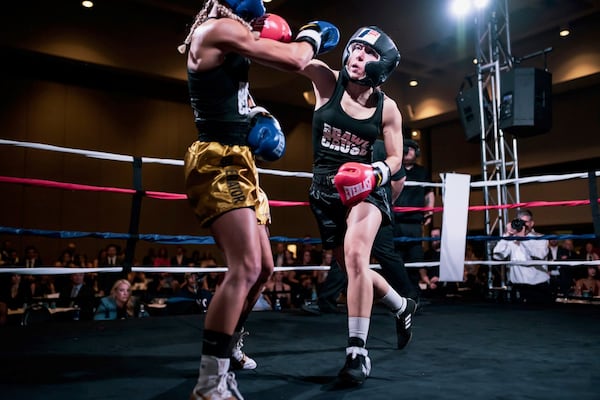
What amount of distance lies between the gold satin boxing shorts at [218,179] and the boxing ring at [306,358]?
0.48 metres

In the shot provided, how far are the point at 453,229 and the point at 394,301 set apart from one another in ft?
5.49

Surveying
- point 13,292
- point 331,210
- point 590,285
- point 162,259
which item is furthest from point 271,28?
point 162,259

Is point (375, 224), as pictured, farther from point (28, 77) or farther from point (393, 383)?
point (28, 77)

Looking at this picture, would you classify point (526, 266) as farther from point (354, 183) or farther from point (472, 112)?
point (354, 183)

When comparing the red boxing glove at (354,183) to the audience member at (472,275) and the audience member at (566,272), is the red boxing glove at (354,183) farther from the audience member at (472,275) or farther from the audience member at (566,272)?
the audience member at (472,275)

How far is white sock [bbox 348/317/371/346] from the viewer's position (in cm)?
158

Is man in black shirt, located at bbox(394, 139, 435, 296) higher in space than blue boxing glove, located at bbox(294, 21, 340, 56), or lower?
lower

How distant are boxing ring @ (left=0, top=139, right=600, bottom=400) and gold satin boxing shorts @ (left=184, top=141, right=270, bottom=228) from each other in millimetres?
480

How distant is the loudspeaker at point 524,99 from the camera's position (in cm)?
493

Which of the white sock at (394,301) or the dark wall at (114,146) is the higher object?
the dark wall at (114,146)

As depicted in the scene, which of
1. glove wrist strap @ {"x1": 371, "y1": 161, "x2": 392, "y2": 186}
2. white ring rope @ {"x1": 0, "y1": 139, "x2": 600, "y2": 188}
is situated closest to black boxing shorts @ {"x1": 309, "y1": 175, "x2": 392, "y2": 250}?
glove wrist strap @ {"x1": 371, "y1": 161, "x2": 392, "y2": 186}

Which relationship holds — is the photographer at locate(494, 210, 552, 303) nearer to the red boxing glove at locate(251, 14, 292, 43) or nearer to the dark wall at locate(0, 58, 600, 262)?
the red boxing glove at locate(251, 14, 292, 43)

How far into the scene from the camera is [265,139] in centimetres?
136

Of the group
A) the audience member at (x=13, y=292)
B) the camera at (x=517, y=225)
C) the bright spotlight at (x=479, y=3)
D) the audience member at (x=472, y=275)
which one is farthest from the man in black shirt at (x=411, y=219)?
the audience member at (x=13, y=292)
